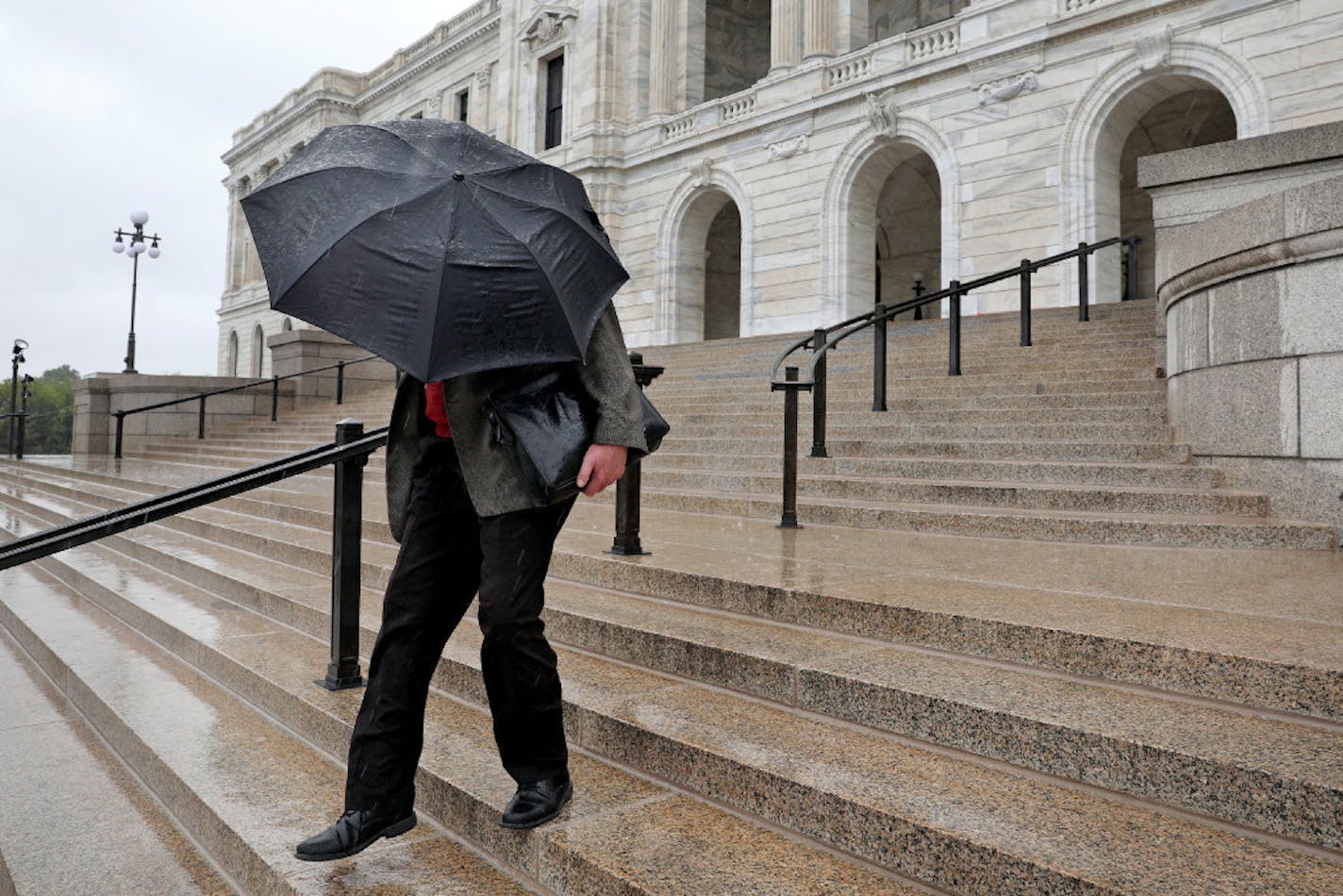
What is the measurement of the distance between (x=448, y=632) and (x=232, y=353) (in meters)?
53.3

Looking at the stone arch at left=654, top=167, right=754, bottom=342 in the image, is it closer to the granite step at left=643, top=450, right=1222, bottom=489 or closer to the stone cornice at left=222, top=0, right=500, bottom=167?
the stone cornice at left=222, top=0, right=500, bottom=167

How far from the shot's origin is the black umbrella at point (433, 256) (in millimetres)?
2150

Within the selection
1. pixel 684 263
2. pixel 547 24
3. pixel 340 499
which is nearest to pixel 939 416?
pixel 340 499

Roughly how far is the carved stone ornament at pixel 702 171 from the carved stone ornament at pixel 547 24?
6.78 metres

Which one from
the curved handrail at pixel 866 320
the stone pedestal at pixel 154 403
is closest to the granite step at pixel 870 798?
the curved handrail at pixel 866 320

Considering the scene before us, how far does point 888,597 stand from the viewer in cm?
361

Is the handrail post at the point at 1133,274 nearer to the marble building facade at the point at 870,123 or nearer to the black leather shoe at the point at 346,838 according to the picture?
the marble building facade at the point at 870,123

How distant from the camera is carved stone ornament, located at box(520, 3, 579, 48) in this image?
25531mm

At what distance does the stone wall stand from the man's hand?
13.0 feet

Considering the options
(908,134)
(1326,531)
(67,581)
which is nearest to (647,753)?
(1326,531)

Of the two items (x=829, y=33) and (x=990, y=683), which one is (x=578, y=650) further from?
(x=829, y=33)

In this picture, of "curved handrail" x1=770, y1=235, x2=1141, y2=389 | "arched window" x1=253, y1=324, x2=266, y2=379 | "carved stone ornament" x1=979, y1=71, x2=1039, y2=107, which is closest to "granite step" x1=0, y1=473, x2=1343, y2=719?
"curved handrail" x1=770, y1=235, x2=1141, y2=389

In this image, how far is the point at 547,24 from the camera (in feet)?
85.3

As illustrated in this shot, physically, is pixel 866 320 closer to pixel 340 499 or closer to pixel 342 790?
pixel 340 499
